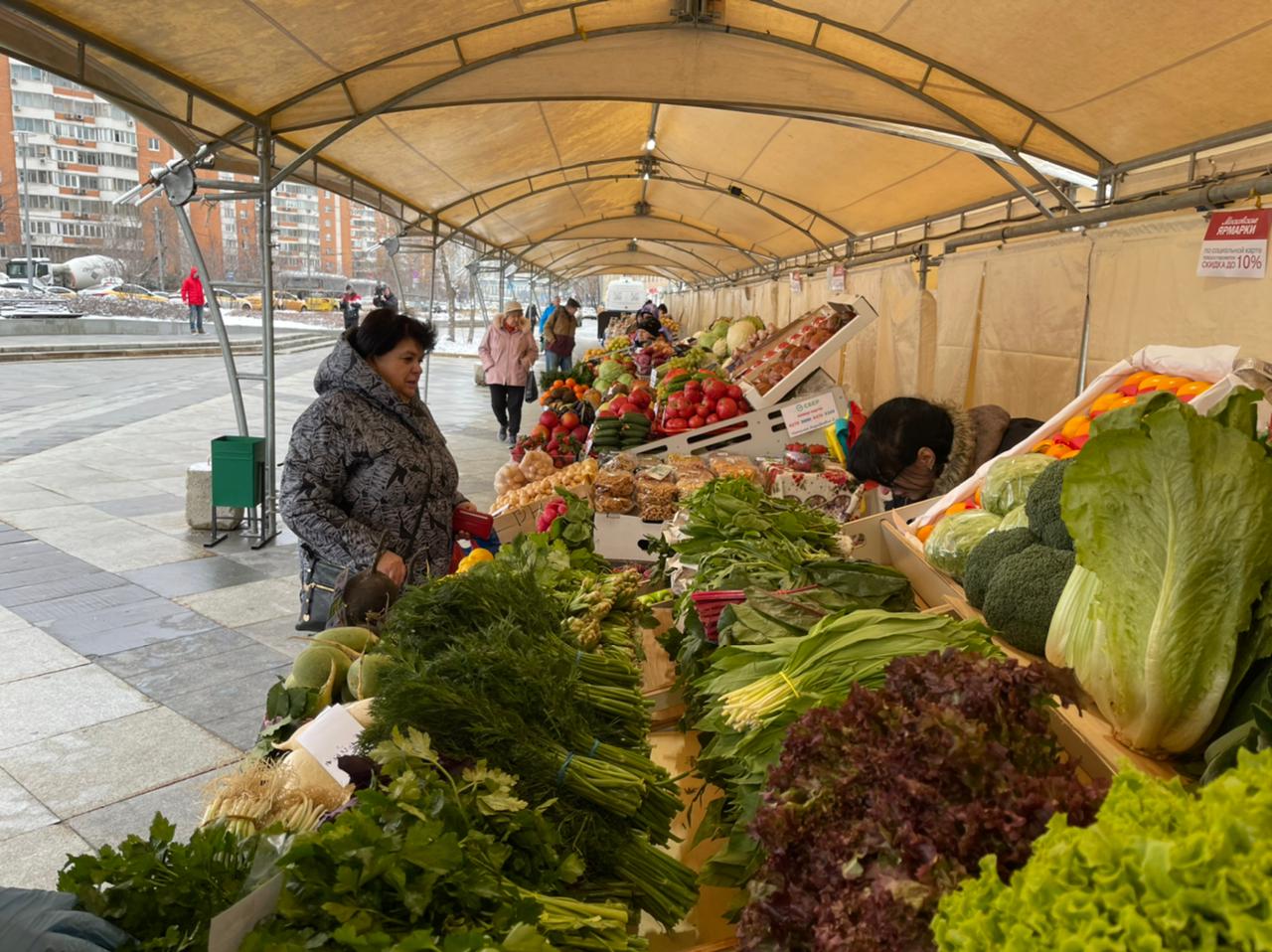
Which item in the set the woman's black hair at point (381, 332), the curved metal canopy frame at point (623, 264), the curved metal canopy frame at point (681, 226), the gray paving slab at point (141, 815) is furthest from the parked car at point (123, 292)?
the woman's black hair at point (381, 332)

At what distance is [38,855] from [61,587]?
143 inches

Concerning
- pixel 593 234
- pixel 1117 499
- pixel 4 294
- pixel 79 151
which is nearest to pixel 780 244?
pixel 593 234

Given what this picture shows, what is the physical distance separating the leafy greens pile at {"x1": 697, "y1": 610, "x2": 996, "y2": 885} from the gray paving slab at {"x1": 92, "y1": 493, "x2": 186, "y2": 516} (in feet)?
27.3

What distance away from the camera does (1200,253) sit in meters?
4.64

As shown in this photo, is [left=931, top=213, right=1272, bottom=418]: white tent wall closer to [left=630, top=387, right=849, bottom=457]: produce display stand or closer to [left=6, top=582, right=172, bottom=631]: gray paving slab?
[left=630, top=387, right=849, bottom=457]: produce display stand

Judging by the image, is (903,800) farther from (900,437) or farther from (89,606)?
(89,606)

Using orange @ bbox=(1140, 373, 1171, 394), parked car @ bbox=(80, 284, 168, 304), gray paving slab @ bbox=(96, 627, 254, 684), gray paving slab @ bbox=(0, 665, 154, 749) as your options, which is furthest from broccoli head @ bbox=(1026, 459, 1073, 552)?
parked car @ bbox=(80, 284, 168, 304)

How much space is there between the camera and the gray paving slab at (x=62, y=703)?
14.4ft

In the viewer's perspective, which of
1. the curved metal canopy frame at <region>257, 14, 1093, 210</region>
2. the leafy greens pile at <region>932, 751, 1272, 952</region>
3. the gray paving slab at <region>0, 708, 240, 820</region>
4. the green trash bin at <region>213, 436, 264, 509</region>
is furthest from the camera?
the green trash bin at <region>213, 436, 264, 509</region>

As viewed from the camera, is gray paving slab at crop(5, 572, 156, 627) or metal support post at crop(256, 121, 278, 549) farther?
metal support post at crop(256, 121, 278, 549)

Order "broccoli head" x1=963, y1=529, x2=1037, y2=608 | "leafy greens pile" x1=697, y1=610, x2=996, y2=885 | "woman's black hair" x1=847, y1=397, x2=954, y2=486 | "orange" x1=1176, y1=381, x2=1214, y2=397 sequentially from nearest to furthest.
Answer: "leafy greens pile" x1=697, y1=610, x2=996, y2=885, "broccoli head" x1=963, y1=529, x2=1037, y2=608, "orange" x1=1176, y1=381, x2=1214, y2=397, "woman's black hair" x1=847, y1=397, x2=954, y2=486

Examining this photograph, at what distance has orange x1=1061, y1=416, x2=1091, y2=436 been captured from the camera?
3080 millimetres

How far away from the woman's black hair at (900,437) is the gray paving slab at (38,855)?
374cm

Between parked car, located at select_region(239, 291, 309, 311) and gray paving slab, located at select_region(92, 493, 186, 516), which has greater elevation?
parked car, located at select_region(239, 291, 309, 311)
